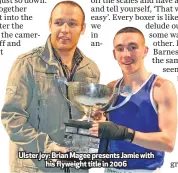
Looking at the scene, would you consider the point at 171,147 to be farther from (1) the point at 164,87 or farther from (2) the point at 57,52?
(2) the point at 57,52

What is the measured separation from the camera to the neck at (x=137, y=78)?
1677mm

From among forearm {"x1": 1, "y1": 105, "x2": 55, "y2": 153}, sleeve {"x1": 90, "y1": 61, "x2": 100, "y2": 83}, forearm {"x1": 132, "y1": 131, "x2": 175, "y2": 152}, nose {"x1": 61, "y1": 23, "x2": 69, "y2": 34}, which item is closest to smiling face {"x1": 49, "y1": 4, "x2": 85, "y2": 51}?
nose {"x1": 61, "y1": 23, "x2": 69, "y2": 34}

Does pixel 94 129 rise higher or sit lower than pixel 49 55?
lower

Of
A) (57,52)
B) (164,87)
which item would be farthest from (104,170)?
(57,52)

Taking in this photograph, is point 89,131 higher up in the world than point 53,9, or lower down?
lower down

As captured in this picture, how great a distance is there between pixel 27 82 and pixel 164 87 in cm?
63

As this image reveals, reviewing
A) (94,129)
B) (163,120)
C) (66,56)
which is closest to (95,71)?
(66,56)

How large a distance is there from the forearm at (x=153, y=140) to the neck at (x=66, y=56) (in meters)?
0.45

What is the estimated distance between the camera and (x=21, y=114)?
1616 mm

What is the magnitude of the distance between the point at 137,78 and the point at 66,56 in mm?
349

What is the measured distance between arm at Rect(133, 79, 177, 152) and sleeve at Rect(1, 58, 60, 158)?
1.39 ft

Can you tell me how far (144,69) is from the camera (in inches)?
66.5

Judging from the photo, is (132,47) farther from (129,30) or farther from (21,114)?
(21,114)

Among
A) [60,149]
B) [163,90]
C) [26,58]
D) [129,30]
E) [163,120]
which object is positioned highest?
[129,30]
